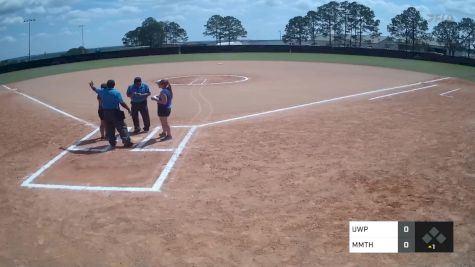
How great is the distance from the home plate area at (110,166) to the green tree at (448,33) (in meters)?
53.4

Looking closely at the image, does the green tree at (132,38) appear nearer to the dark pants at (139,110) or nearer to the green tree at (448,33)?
the green tree at (448,33)

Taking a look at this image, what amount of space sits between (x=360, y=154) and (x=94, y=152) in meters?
6.76

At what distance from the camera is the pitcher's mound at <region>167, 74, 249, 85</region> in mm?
22703

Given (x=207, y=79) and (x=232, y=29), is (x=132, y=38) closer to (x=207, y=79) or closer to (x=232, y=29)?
(x=232, y=29)

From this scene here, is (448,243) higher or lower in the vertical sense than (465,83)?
lower

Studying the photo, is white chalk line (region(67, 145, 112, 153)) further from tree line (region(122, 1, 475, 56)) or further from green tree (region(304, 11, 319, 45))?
green tree (region(304, 11, 319, 45))

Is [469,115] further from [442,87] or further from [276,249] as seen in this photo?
[276,249]

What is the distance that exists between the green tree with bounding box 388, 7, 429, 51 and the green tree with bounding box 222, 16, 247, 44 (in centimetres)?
3909

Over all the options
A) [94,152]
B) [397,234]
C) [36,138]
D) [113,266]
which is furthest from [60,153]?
[397,234]

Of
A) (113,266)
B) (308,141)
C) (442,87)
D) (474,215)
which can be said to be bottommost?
(113,266)

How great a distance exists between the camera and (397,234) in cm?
581
